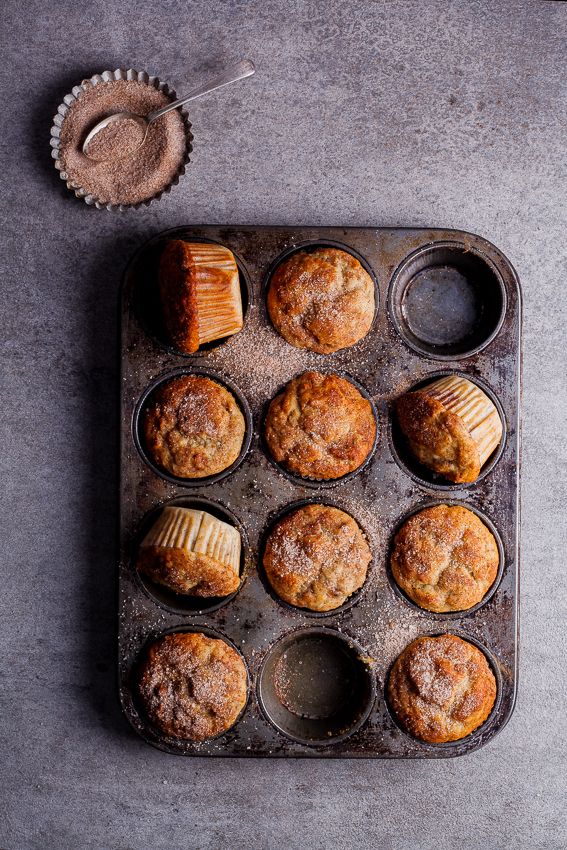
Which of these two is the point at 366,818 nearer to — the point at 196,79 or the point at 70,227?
the point at 70,227

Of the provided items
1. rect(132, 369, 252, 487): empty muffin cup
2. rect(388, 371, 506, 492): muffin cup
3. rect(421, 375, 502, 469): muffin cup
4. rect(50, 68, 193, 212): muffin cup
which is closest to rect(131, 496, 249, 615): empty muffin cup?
rect(132, 369, 252, 487): empty muffin cup

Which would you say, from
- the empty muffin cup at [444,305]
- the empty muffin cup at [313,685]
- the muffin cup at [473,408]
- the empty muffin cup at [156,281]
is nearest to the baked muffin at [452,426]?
the muffin cup at [473,408]

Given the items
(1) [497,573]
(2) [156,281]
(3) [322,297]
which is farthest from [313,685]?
(2) [156,281]

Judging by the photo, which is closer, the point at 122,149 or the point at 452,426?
the point at 452,426

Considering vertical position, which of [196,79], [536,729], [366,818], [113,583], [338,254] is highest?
[196,79]

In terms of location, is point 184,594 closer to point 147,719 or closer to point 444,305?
point 147,719

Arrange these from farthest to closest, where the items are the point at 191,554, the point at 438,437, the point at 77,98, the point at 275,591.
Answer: the point at 77,98 → the point at 275,591 → the point at 438,437 → the point at 191,554

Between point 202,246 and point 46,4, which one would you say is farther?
point 46,4

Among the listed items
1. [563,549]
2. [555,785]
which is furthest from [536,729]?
[563,549]
